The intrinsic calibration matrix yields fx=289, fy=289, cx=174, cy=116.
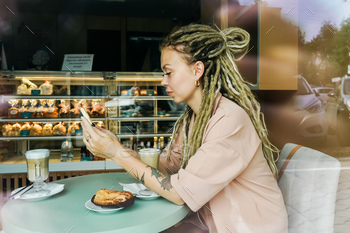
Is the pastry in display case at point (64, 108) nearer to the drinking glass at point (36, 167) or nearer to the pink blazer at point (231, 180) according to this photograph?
the drinking glass at point (36, 167)

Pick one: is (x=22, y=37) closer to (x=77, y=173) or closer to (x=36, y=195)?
(x=77, y=173)

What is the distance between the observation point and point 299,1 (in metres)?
1.07

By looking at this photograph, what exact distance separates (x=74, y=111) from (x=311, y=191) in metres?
2.09

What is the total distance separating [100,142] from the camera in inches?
36.8

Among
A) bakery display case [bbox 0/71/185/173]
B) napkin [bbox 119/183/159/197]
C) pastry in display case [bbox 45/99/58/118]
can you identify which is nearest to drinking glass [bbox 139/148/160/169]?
napkin [bbox 119/183/159/197]

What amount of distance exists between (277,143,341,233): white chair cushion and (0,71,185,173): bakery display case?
1.67m

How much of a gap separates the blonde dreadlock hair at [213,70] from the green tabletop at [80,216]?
0.82ft

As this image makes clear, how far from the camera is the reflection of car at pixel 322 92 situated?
3.48ft

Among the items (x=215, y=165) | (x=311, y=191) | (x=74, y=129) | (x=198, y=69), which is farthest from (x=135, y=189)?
(x=74, y=129)

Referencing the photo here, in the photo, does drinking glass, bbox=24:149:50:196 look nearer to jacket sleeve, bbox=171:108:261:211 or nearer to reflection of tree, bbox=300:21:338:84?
jacket sleeve, bbox=171:108:261:211

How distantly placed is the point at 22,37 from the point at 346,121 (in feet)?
12.4

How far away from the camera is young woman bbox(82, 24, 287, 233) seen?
32.7 inches

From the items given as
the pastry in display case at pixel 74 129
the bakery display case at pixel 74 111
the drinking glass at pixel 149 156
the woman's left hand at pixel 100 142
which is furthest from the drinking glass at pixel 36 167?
the pastry in display case at pixel 74 129

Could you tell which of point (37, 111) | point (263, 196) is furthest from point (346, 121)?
point (37, 111)
